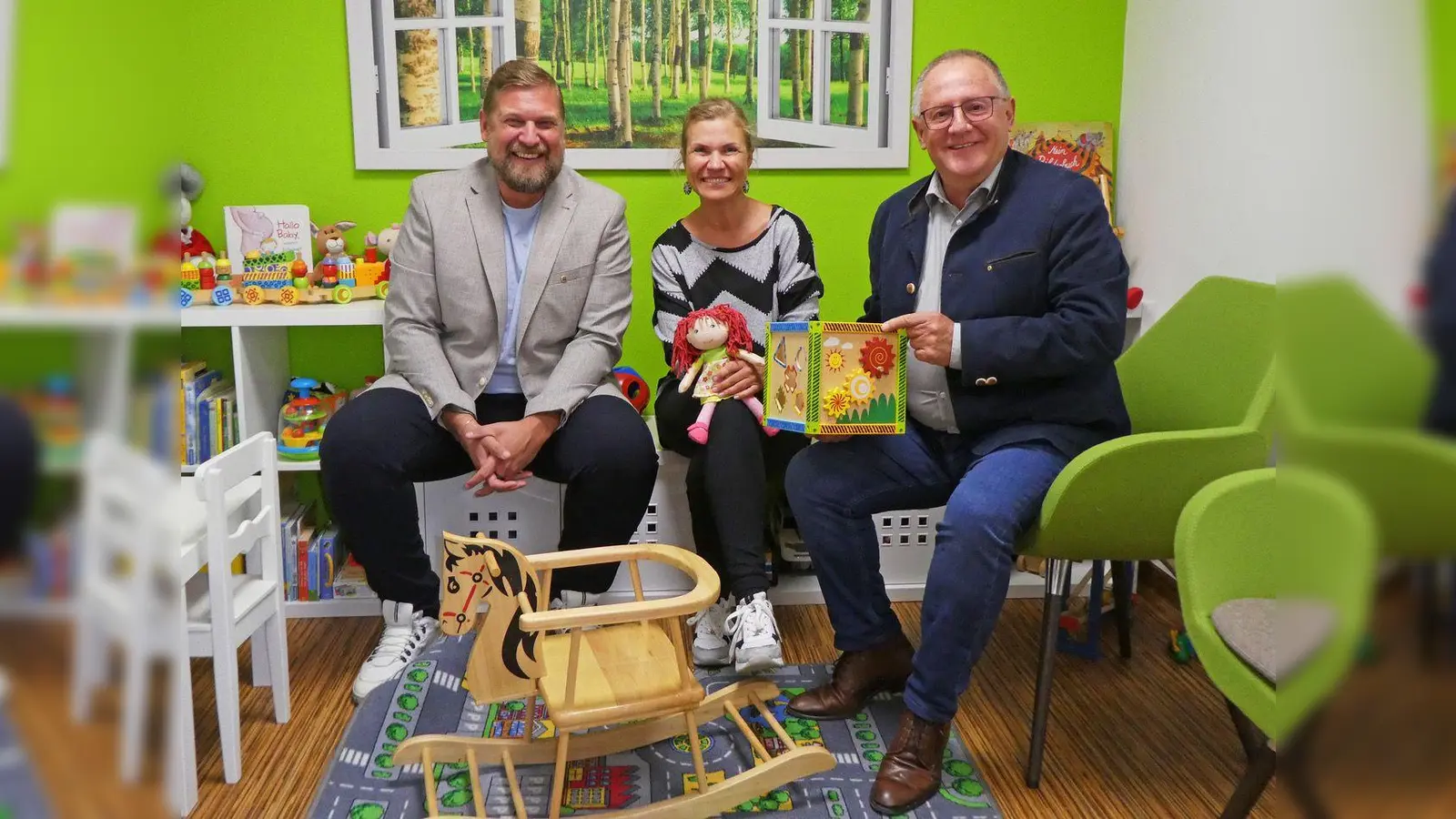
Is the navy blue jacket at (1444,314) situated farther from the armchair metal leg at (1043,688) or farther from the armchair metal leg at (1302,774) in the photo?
the armchair metal leg at (1043,688)

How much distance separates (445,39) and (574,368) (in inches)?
40.5

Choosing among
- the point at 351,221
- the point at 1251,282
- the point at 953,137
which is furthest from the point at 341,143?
the point at 1251,282

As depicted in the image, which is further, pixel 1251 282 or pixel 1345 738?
pixel 1251 282

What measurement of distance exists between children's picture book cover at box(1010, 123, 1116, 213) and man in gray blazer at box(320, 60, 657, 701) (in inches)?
45.3

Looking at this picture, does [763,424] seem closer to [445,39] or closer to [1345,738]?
[445,39]

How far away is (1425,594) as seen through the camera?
184 millimetres

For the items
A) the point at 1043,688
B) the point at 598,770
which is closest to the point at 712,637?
the point at 598,770

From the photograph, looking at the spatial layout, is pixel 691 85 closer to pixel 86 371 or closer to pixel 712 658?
pixel 712 658

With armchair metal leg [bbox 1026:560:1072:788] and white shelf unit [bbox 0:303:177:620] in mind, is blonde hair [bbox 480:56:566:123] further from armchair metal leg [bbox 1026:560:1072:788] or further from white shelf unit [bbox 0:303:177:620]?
white shelf unit [bbox 0:303:177:620]

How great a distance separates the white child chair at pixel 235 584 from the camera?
1.63 meters

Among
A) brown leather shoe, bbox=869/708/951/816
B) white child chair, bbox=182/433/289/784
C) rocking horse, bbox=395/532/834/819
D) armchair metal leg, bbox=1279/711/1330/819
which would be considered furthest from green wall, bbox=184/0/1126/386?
armchair metal leg, bbox=1279/711/1330/819

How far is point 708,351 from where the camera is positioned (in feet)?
7.43

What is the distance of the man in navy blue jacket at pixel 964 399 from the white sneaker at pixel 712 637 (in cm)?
26

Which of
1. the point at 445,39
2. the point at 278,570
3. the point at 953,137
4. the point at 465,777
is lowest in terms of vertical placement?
the point at 465,777
